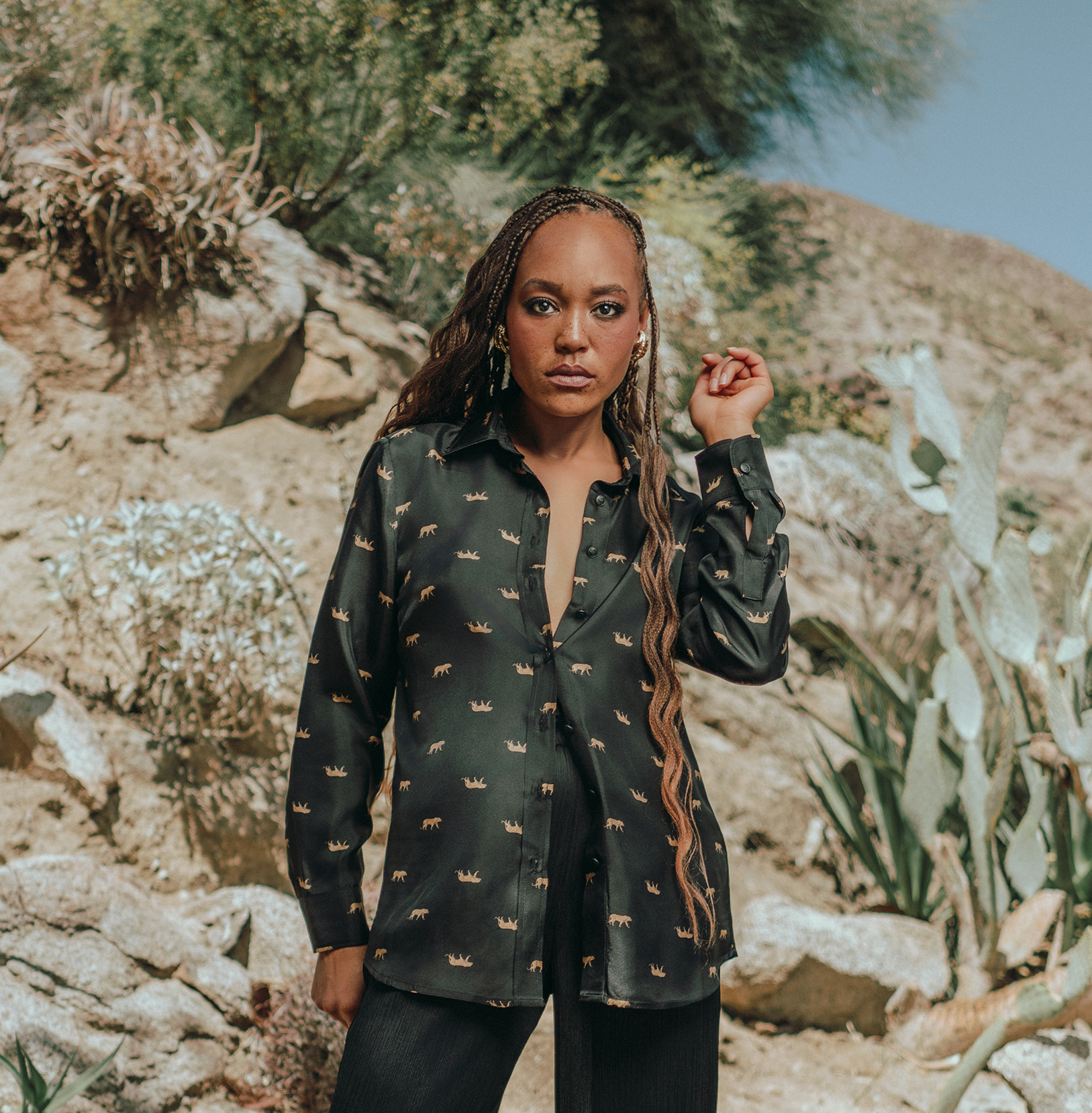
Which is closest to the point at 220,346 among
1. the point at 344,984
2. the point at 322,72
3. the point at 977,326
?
the point at 322,72

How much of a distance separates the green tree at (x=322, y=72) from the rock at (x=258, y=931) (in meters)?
4.09

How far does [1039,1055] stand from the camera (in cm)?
257

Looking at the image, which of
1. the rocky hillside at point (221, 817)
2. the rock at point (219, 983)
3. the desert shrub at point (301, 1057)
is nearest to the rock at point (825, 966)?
the rocky hillside at point (221, 817)

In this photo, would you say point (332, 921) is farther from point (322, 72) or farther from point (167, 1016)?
point (322, 72)

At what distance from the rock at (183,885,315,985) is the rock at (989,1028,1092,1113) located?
1956 millimetres

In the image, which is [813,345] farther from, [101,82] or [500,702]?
[500,702]

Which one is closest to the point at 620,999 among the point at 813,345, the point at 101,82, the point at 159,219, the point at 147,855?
the point at 147,855

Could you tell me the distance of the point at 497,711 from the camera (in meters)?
1.23

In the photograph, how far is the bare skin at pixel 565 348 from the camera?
129cm

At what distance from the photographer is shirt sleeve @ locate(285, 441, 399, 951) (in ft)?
4.10

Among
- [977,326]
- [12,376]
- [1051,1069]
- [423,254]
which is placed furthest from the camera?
[977,326]

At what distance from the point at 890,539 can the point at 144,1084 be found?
644cm

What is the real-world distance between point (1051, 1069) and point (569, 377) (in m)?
2.49

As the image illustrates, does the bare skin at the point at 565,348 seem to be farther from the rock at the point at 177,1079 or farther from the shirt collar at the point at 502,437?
the rock at the point at 177,1079
